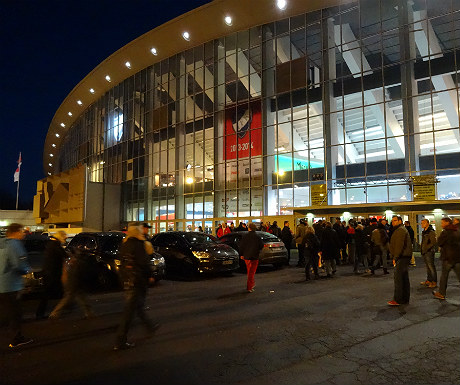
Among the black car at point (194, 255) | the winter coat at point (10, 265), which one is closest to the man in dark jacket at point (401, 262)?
the black car at point (194, 255)

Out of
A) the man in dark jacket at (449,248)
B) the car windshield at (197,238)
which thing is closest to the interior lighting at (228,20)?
the car windshield at (197,238)

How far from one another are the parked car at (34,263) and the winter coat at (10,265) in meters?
2.84

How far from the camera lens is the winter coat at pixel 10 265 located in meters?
5.40

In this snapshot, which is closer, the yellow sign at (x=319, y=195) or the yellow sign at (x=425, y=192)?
the yellow sign at (x=425, y=192)

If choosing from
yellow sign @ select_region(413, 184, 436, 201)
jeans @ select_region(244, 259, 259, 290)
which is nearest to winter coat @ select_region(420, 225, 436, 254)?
jeans @ select_region(244, 259, 259, 290)

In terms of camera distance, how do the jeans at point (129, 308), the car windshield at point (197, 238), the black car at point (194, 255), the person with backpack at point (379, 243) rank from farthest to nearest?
1. the car windshield at point (197, 238)
2. the black car at point (194, 255)
3. the person with backpack at point (379, 243)
4. the jeans at point (129, 308)

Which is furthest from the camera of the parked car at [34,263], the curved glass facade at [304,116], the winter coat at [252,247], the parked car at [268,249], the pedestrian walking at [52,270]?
the curved glass facade at [304,116]

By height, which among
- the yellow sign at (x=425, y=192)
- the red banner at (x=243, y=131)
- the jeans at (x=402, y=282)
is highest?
the red banner at (x=243, y=131)

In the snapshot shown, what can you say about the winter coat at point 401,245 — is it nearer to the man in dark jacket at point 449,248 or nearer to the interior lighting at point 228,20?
the man in dark jacket at point 449,248

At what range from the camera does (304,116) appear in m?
24.3

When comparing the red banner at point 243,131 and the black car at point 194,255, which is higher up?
the red banner at point 243,131

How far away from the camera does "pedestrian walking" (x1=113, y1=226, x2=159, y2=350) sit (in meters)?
5.23

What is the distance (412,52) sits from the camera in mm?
20875

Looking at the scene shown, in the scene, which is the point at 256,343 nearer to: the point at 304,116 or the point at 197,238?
the point at 197,238
